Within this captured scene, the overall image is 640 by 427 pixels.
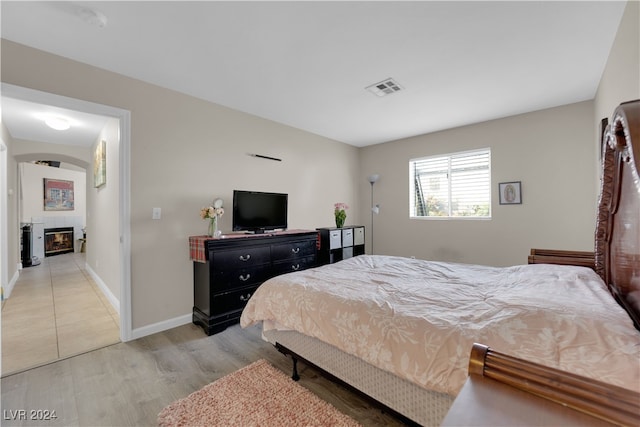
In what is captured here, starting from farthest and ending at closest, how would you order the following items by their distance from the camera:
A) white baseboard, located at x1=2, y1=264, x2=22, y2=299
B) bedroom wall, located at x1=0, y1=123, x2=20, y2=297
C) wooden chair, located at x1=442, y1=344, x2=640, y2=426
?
bedroom wall, located at x1=0, y1=123, x2=20, y2=297
white baseboard, located at x1=2, y1=264, x2=22, y2=299
wooden chair, located at x1=442, y1=344, x2=640, y2=426

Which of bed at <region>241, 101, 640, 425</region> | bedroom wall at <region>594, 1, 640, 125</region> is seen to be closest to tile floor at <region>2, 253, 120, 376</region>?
bed at <region>241, 101, 640, 425</region>

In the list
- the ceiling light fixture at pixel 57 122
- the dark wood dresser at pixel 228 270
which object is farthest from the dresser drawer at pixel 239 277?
the ceiling light fixture at pixel 57 122

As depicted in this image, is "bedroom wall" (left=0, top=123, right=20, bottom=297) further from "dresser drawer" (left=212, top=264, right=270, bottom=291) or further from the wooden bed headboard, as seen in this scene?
the wooden bed headboard

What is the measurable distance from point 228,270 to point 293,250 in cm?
92

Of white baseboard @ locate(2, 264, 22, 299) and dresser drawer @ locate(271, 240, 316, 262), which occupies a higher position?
dresser drawer @ locate(271, 240, 316, 262)

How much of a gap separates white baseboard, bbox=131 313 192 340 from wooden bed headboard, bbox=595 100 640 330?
11.2 ft

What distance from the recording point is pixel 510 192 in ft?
12.3

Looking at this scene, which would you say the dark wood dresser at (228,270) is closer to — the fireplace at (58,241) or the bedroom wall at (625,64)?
the bedroom wall at (625,64)

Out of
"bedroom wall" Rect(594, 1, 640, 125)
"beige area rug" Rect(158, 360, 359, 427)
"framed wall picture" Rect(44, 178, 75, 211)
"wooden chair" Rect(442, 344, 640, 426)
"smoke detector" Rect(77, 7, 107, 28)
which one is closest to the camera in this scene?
"wooden chair" Rect(442, 344, 640, 426)

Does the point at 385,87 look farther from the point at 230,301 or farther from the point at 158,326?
the point at 158,326

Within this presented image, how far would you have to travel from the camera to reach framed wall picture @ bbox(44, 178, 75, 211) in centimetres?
734

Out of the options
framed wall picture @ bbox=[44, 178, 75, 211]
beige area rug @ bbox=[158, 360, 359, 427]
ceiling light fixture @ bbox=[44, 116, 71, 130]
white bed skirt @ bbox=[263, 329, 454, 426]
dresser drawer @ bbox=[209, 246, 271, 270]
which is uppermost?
ceiling light fixture @ bbox=[44, 116, 71, 130]

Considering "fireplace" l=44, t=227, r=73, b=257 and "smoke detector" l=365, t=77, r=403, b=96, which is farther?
"fireplace" l=44, t=227, r=73, b=257

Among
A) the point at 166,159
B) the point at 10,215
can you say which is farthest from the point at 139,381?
the point at 10,215
